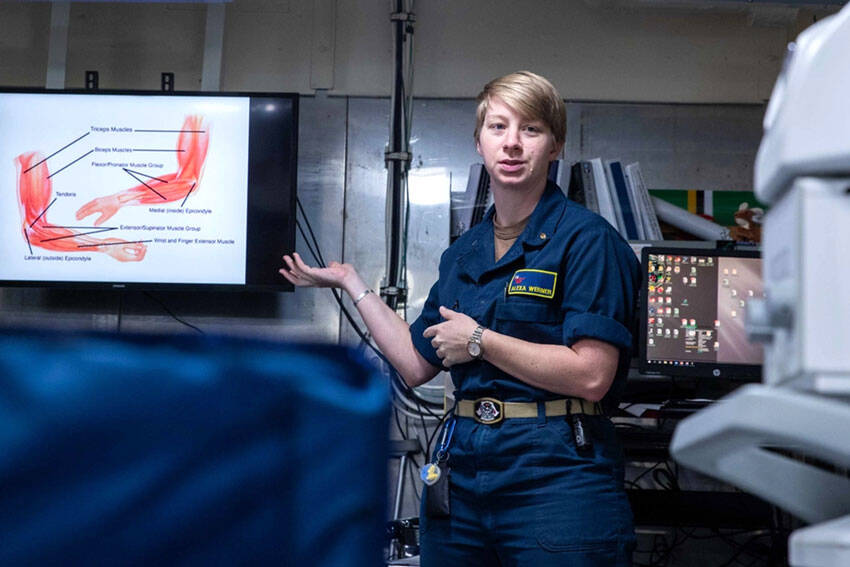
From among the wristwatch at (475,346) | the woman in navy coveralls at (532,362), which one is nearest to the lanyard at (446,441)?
the woman in navy coveralls at (532,362)

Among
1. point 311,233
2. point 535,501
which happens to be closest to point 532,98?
point 535,501

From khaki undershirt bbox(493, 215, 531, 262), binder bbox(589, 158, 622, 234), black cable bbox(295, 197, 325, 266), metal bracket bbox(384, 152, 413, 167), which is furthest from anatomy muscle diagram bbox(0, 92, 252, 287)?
khaki undershirt bbox(493, 215, 531, 262)

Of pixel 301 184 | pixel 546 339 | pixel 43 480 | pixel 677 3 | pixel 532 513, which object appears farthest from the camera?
pixel 301 184

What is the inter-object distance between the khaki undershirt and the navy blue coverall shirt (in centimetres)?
2

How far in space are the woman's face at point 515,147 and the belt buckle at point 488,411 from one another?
1.34 ft

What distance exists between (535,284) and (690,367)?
4.67 feet

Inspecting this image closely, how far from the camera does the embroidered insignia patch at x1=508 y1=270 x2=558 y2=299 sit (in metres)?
1.81

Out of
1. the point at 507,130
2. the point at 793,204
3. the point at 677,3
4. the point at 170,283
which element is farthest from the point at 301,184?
the point at 793,204

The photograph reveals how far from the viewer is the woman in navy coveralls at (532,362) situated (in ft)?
5.57

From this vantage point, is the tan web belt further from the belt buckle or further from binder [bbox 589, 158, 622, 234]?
binder [bbox 589, 158, 622, 234]

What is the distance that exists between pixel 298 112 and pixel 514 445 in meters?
2.02

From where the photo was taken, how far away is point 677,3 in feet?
11.1

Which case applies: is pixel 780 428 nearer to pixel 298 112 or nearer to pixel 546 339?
pixel 546 339

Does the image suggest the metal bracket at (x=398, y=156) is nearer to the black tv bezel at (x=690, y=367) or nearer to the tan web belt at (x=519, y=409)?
the black tv bezel at (x=690, y=367)
